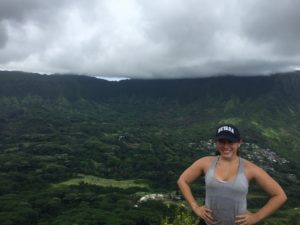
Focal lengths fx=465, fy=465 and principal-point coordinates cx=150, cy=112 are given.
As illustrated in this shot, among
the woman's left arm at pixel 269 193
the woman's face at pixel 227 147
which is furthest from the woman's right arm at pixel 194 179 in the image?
the woman's left arm at pixel 269 193

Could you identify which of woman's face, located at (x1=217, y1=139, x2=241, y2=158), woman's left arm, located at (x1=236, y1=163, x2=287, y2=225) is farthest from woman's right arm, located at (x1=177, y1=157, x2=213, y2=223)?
woman's left arm, located at (x1=236, y1=163, x2=287, y2=225)

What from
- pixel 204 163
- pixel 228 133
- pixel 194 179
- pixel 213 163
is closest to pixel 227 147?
pixel 228 133

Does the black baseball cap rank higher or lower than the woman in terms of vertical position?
higher

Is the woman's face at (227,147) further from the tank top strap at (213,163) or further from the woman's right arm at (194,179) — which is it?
the woman's right arm at (194,179)

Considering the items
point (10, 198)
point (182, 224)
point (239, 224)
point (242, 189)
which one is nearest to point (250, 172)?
point (242, 189)

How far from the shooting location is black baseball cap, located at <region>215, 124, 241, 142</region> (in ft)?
37.4

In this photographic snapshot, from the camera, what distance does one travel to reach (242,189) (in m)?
11.1

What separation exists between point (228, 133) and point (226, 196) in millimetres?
1532

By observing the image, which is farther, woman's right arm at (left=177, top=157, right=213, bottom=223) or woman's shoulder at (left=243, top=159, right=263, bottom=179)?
woman's right arm at (left=177, top=157, right=213, bottom=223)

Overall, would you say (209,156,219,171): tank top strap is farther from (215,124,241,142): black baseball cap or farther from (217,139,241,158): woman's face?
(215,124,241,142): black baseball cap

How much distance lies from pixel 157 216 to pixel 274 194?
531 ft

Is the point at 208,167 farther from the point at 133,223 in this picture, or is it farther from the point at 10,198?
the point at 10,198

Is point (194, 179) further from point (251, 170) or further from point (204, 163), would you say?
point (251, 170)

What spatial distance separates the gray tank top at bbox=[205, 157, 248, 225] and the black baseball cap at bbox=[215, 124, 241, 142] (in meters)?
0.62
